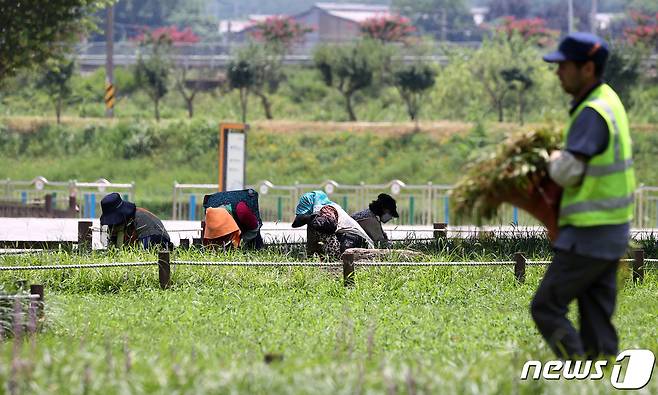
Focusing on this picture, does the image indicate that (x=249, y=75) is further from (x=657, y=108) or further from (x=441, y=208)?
(x=441, y=208)

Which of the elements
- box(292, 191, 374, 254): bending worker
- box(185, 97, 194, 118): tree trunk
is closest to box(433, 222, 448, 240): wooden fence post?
box(292, 191, 374, 254): bending worker

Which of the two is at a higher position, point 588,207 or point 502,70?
point 502,70

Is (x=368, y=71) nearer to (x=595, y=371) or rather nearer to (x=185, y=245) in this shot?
(x=185, y=245)

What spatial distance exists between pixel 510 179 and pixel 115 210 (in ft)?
22.0

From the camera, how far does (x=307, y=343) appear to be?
8258 millimetres

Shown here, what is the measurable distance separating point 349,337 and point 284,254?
17.1 feet

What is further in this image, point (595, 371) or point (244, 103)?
point (244, 103)

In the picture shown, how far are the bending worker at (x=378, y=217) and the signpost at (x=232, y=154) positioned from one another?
20.1ft

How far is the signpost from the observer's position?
20422 mm

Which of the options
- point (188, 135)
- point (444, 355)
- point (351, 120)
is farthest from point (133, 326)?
point (351, 120)

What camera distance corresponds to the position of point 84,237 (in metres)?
14.0

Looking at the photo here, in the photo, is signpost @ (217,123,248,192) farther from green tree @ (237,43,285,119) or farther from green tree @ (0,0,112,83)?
green tree @ (237,43,285,119)

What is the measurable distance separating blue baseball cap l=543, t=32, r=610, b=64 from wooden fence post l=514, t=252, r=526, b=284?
532cm

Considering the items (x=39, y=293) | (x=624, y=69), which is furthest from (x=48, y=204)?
(x=624, y=69)
